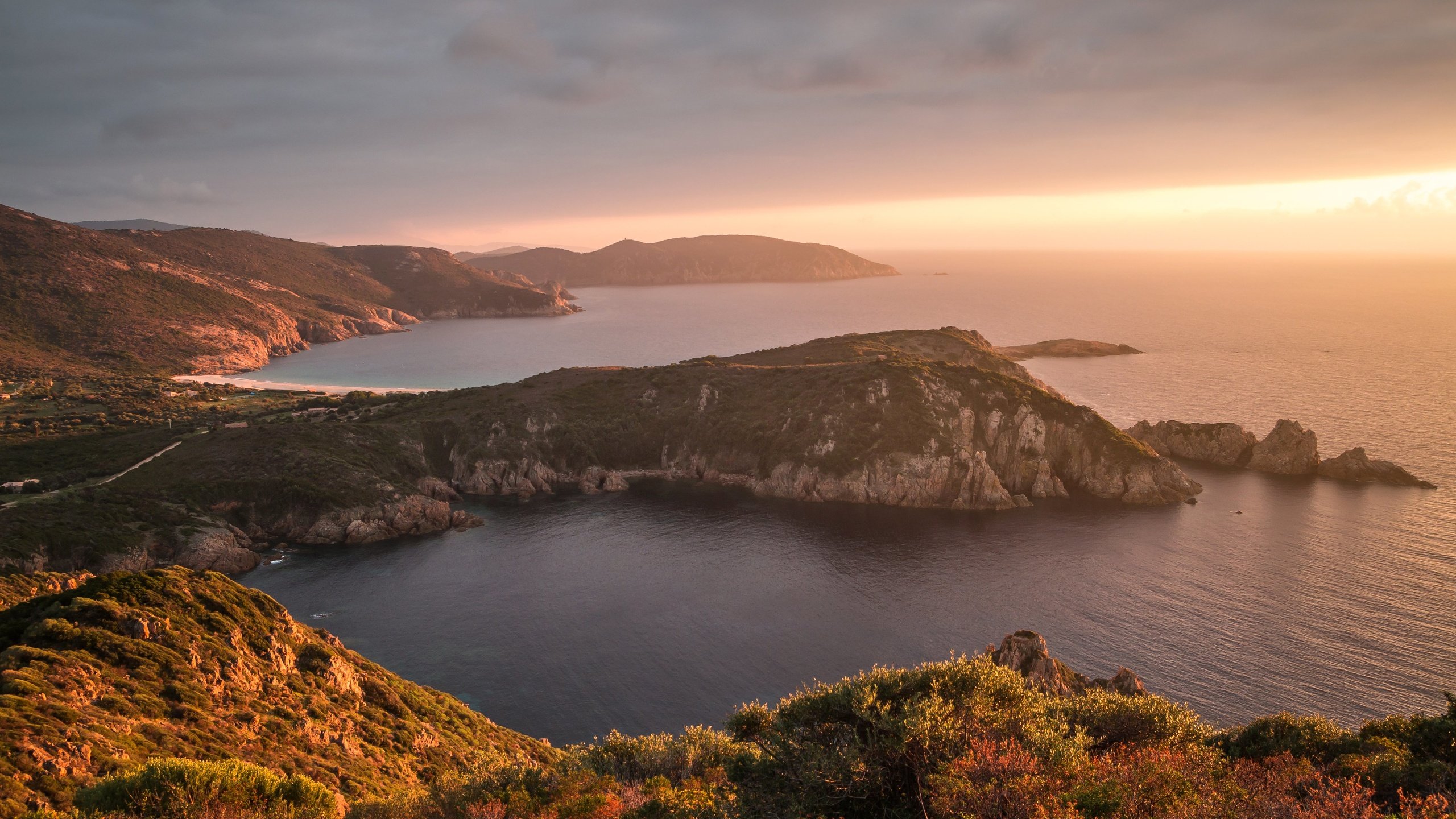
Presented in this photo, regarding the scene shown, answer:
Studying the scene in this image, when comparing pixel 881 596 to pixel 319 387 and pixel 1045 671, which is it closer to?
pixel 1045 671

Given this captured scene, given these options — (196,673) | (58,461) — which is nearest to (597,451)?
(58,461)

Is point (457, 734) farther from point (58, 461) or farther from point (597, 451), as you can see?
point (58, 461)

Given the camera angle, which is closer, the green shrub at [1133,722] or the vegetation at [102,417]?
the green shrub at [1133,722]

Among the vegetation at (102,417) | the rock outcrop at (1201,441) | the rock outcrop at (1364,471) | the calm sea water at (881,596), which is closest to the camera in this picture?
the calm sea water at (881,596)

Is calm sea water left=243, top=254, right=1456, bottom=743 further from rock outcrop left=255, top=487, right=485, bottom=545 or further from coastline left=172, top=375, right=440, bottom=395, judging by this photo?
coastline left=172, top=375, right=440, bottom=395

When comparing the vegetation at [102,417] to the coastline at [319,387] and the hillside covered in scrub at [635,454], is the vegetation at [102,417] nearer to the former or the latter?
the hillside covered in scrub at [635,454]

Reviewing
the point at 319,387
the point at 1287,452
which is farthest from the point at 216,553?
the point at 1287,452

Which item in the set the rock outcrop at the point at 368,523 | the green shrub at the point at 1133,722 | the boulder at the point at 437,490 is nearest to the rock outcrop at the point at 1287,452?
the green shrub at the point at 1133,722
